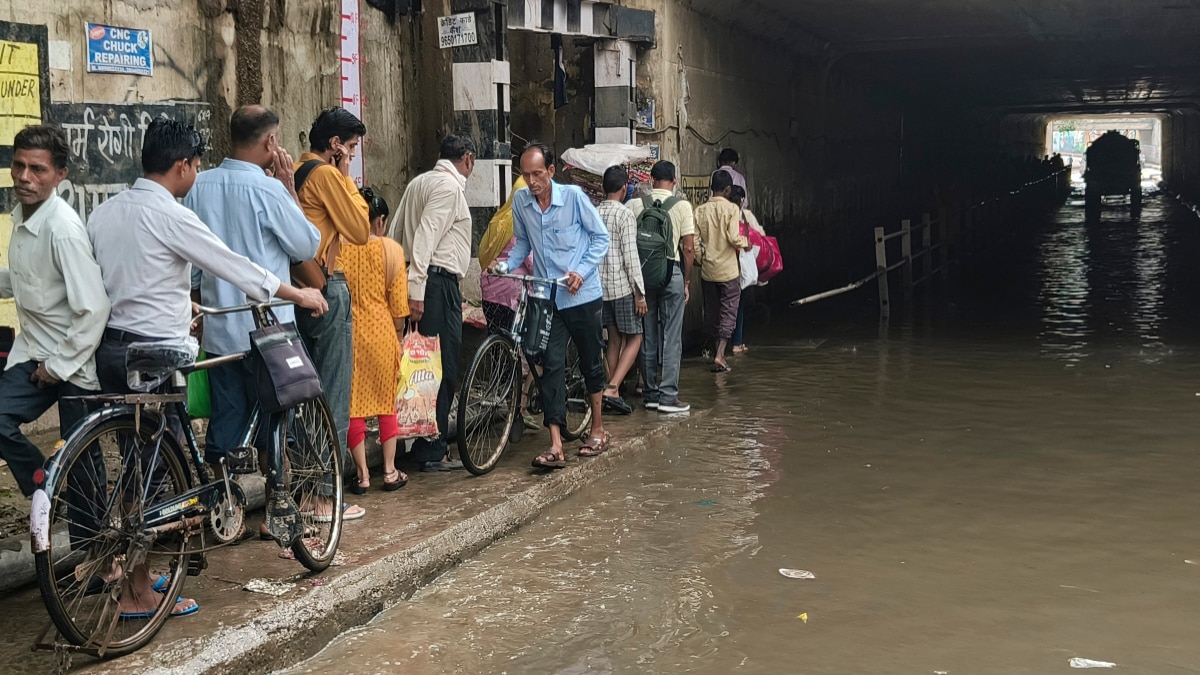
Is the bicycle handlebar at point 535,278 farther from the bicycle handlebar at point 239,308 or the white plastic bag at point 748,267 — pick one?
the white plastic bag at point 748,267

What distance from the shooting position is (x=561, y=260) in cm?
684

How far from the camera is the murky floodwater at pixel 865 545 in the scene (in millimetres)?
4352

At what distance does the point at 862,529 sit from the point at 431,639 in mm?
2313

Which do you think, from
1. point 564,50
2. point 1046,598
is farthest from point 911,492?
point 564,50

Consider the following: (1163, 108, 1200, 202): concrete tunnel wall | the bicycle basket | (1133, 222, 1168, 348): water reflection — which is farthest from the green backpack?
(1163, 108, 1200, 202): concrete tunnel wall

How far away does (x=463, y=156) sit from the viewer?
259 inches

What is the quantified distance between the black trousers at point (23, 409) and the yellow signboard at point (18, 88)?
108 inches

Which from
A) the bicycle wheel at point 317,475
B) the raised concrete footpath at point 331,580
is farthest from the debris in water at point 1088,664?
the bicycle wheel at point 317,475

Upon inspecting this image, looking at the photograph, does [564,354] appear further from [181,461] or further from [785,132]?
[785,132]

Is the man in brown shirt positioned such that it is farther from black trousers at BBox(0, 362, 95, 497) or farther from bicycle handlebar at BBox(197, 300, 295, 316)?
black trousers at BBox(0, 362, 95, 497)

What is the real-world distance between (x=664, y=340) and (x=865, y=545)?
316 centimetres

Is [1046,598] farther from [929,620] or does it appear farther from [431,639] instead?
[431,639]

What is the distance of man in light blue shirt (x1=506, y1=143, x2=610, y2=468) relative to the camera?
6.77 m

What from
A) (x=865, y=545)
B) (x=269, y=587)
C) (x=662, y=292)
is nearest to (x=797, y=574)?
(x=865, y=545)
